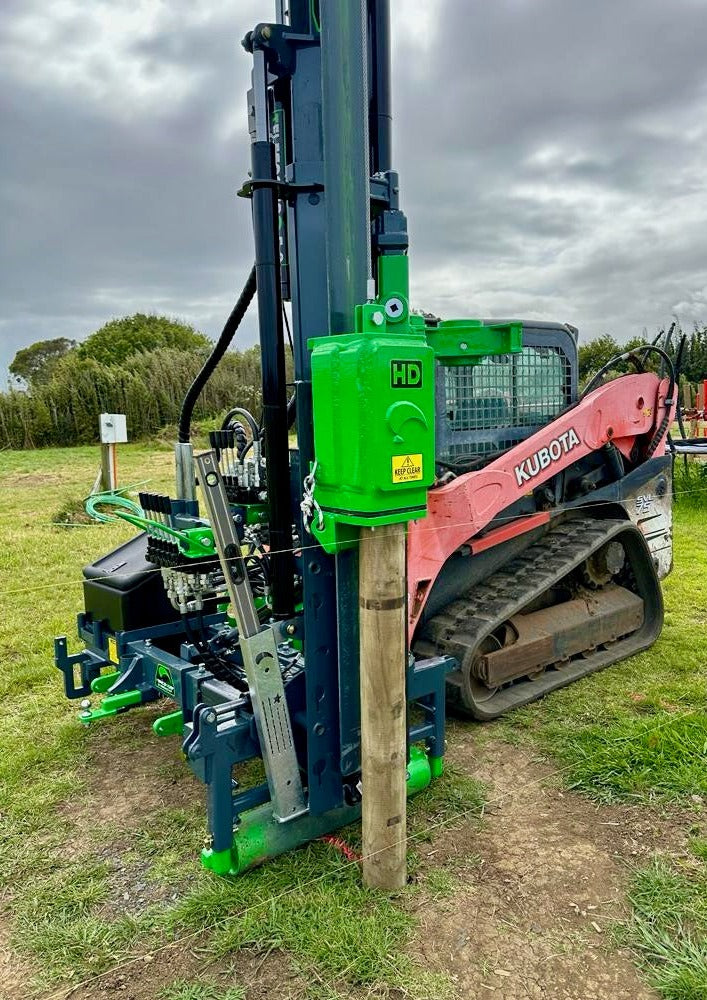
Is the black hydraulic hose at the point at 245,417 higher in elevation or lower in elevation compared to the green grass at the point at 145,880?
higher

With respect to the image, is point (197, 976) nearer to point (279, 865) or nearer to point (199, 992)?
point (199, 992)

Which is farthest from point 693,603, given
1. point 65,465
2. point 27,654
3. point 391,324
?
point 65,465

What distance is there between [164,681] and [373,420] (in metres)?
1.74

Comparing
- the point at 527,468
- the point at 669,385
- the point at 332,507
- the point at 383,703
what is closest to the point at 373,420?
the point at 332,507

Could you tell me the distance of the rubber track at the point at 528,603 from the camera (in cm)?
373

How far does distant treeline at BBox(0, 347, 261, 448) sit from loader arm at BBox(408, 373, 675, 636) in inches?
670

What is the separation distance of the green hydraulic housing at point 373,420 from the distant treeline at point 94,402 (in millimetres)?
18924

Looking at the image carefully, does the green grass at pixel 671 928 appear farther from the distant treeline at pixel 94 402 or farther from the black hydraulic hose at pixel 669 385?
the distant treeline at pixel 94 402

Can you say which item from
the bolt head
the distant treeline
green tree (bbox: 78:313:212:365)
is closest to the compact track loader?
the bolt head

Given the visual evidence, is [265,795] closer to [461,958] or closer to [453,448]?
[461,958]

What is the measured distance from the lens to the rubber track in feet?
12.2

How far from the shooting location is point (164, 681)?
331 centimetres

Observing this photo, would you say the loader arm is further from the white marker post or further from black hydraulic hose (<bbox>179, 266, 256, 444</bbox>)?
the white marker post

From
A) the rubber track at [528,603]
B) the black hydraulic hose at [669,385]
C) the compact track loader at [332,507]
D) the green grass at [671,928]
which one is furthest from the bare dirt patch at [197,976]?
the black hydraulic hose at [669,385]
